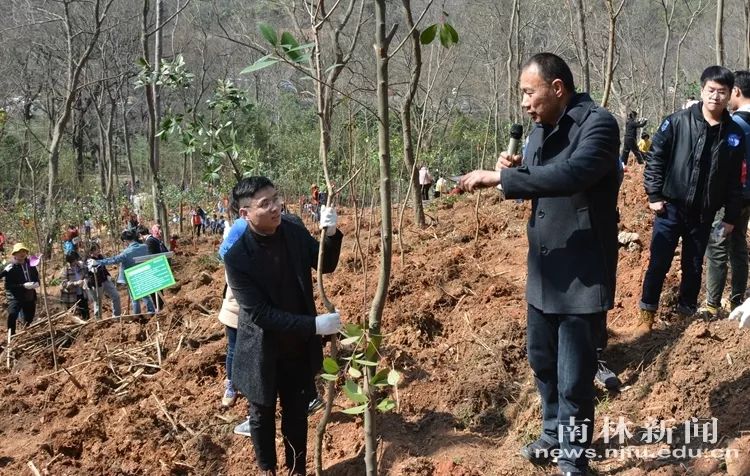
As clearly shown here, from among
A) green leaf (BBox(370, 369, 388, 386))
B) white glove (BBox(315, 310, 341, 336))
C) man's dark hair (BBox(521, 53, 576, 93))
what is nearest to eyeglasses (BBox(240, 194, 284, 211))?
white glove (BBox(315, 310, 341, 336))

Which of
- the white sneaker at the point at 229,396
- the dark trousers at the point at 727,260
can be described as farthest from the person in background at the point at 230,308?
the dark trousers at the point at 727,260

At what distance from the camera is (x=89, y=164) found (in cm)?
2773

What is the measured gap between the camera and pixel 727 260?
139 inches

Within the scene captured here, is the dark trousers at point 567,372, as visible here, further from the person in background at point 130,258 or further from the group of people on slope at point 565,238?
the person in background at point 130,258

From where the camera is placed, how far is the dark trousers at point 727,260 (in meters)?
3.46

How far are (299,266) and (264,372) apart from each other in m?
0.48

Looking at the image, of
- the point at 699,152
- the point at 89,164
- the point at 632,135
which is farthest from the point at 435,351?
the point at 89,164

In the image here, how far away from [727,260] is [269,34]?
116 inches

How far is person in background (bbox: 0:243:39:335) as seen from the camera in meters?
6.91

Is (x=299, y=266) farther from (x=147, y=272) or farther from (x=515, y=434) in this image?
(x=147, y=272)

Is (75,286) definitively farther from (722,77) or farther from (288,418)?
(722,77)

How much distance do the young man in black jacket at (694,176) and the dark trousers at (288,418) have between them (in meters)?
1.90

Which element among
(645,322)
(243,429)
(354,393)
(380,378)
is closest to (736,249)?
(645,322)

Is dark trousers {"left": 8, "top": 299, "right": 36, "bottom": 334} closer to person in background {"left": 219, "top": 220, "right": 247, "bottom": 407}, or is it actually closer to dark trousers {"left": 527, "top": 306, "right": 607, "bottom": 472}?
person in background {"left": 219, "top": 220, "right": 247, "bottom": 407}
